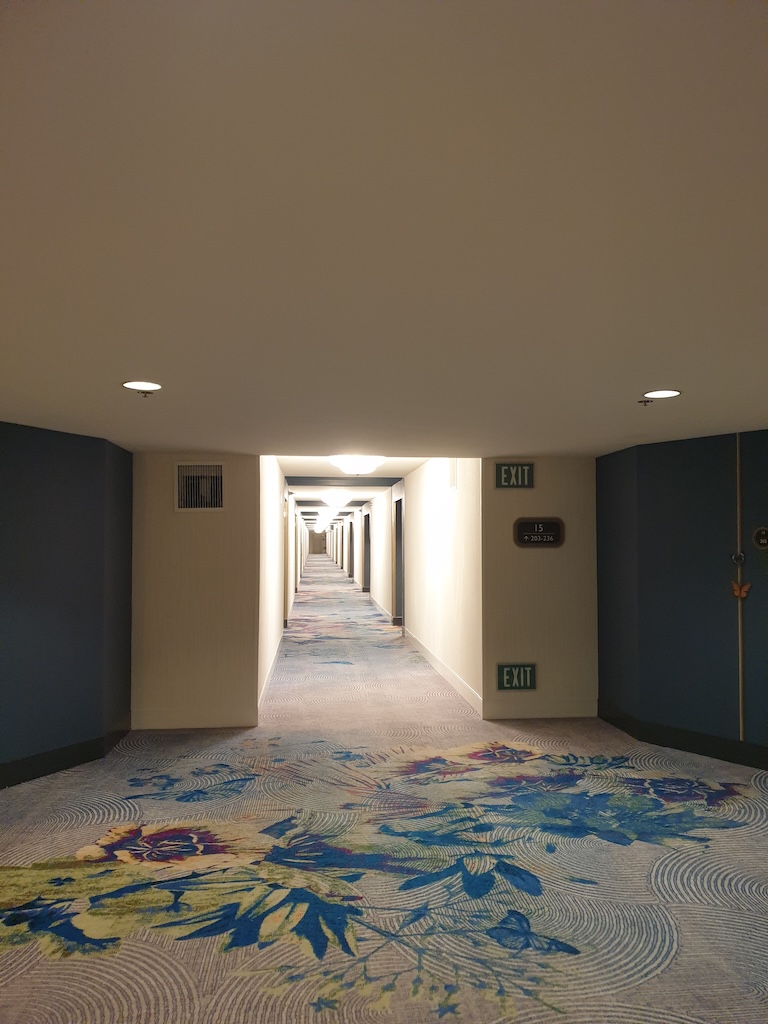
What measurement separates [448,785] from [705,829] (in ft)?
5.25

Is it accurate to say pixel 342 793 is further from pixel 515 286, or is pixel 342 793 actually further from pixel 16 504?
pixel 515 286

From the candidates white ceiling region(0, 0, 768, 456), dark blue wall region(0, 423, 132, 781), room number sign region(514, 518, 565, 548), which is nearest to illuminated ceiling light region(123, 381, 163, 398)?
white ceiling region(0, 0, 768, 456)

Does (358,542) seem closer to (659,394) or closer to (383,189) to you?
(659,394)

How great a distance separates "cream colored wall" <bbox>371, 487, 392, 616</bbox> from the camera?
1396 cm

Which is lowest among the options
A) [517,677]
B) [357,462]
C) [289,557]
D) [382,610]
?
[382,610]

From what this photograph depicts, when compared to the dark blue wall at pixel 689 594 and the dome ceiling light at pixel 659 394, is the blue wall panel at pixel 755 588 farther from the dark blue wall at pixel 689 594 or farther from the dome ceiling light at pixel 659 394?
the dome ceiling light at pixel 659 394

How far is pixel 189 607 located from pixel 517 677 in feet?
10.2

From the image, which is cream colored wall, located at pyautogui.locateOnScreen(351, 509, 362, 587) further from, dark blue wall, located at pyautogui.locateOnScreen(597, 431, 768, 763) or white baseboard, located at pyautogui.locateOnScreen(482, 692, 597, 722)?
dark blue wall, located at pyautogui.locateOnScreen(597, 431, 768, 763)

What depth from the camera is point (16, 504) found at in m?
4.96

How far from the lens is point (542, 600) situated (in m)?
6.67

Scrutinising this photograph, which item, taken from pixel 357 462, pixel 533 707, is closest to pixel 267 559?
pixel 357 462

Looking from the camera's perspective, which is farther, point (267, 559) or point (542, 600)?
point (267, 559)

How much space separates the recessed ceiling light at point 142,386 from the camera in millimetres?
3601

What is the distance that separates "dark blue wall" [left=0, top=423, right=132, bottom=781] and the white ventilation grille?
76 centimetres
